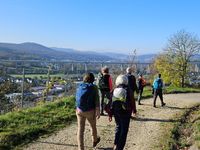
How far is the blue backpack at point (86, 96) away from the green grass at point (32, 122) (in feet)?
7.52

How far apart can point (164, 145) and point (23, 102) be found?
779cm

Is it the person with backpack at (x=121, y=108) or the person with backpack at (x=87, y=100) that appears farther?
the person with backpack at (x=87, y=100)

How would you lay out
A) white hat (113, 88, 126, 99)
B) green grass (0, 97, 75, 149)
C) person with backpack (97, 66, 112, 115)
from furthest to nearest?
person with backpack (97, 66, 112, 115) < green grass (0, 97, 75, 149) < white hat (113, 88, 126, 99)

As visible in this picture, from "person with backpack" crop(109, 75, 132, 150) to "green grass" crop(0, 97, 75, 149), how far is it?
9.32 ft

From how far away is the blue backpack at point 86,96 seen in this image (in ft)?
33.9

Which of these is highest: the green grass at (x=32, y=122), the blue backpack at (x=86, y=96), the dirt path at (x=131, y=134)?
the blue backpack at (x=86, y=96)

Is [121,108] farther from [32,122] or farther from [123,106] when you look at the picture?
[32,122]

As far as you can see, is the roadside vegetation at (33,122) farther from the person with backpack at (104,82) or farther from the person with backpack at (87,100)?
the person with backpack at (87,100)

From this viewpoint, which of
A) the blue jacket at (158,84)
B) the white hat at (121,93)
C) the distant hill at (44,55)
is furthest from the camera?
the distant hill at (44,55)

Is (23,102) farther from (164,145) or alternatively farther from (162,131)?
(164,145)

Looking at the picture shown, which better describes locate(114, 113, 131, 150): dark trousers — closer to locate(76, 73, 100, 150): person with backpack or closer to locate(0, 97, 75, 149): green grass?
locate(76, 73, 100, 150): person with backpack

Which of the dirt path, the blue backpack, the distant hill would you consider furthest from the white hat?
the distant hill

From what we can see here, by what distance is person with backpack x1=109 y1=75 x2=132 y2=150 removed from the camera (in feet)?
33.6

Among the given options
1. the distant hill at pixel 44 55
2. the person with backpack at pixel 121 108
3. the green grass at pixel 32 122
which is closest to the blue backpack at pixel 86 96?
the person with backpack at pixel 121 108
